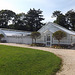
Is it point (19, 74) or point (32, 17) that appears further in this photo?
point (32, 17)

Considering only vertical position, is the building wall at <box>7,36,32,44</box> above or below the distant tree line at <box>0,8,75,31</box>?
below

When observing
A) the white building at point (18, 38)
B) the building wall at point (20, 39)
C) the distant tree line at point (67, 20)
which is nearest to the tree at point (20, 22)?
the distant tree line at point (67, 20)

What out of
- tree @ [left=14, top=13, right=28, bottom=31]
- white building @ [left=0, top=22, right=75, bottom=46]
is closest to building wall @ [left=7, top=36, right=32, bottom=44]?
white building @ [left=0, top=22, right=75, bottom=46]

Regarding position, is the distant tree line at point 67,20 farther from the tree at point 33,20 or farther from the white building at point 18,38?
the white building at point 18,38

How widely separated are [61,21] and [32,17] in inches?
553

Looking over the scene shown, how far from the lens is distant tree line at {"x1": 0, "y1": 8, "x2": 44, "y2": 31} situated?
166 ft

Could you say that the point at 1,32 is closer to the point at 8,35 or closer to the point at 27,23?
the point at 8,35

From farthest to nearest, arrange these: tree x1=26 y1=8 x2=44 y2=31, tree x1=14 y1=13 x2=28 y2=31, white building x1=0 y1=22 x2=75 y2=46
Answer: tree x1=26 y1=8 x2=44 y2=31
tree x1=14 y1=13 x2=28 y2=31
white building x1=0 y1=22 x2=75 y2=46

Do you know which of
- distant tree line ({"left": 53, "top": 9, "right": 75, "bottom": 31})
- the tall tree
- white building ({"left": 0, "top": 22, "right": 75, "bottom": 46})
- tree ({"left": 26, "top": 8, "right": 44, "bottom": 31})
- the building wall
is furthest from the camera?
tree ({"left": 26, "top": 8, "right": 44, "bottom": 31})

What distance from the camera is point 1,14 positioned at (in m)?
53.2

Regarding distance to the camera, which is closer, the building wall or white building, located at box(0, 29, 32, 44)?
the building wall

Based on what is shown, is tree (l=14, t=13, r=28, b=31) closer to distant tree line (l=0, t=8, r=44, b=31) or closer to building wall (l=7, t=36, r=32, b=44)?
distant tree line (l=0, t=8, r=44, b=31)

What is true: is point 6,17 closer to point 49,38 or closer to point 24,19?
point 24,19

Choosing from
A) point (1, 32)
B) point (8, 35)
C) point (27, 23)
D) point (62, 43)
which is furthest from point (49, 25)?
point (27, 23)
